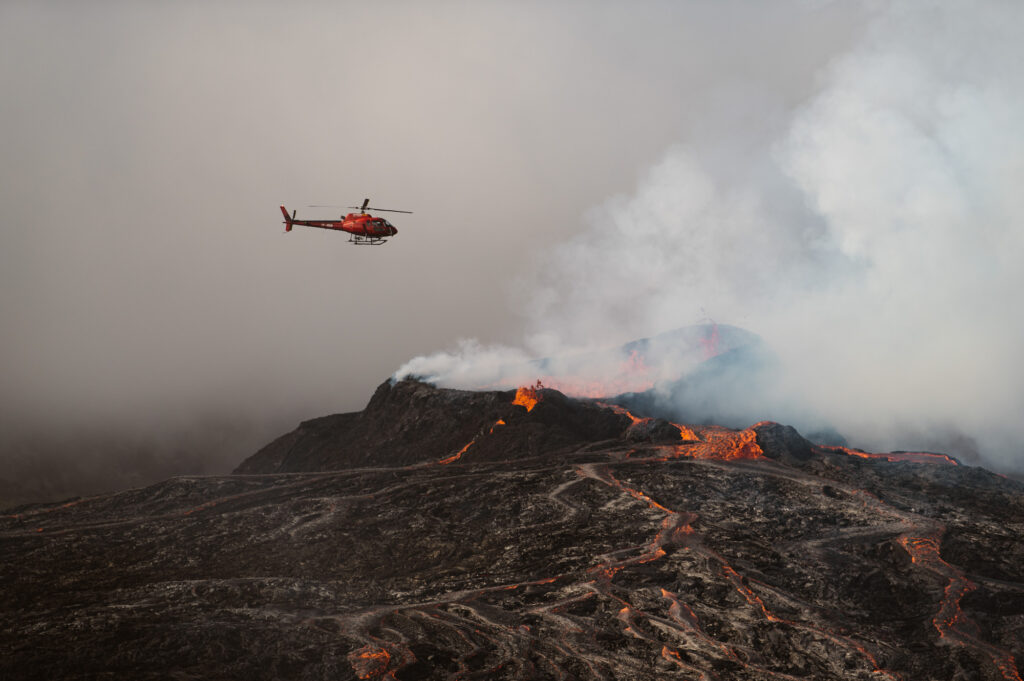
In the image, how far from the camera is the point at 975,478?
122 metres

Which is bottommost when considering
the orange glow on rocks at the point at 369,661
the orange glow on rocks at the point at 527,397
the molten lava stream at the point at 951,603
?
the orange glow on rocks at the point at 369,661

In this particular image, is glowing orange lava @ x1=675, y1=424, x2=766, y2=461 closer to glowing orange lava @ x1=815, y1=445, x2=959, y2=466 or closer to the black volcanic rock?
the black volcanic rock

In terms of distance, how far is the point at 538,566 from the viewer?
8569 centimetres

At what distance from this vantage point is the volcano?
216 ft

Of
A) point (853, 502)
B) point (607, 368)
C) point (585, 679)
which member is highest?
point (607, 368)

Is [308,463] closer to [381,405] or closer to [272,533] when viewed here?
[381,405]

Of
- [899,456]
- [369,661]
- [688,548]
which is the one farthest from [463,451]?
[899,456]

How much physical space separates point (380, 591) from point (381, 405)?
75776 mm

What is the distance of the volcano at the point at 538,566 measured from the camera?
2594 inches

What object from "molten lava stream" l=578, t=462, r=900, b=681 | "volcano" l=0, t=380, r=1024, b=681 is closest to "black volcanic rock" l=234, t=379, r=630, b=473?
"volcano" l=0, t=380, r=1024, b=681

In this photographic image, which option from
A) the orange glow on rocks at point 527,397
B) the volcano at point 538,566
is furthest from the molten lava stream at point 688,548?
the orange glow on rocks at point 527,397

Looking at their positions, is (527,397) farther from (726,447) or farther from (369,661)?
(369,661)

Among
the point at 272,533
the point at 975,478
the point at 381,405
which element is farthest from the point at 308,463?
the point at 975,478

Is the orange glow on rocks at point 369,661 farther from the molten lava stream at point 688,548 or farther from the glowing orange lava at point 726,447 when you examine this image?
the glowing orange lava at point 726,447
